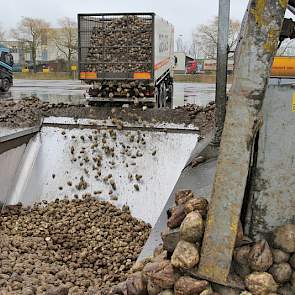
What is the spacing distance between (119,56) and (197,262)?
→ 22.0 ft

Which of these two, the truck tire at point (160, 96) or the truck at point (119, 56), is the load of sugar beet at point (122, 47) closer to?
the truck at point (119, 56)

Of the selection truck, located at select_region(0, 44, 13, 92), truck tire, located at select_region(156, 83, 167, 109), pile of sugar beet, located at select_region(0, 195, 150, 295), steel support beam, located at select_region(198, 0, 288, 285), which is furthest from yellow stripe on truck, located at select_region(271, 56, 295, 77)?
truck, located at select_region(0, 44, 13, 92)

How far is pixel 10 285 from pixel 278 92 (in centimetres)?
236

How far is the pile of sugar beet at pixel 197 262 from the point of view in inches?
77.8

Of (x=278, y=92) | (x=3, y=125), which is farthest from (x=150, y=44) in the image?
(x=278, y=92)

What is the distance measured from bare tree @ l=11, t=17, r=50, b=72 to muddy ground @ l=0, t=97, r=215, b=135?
35.1 meters

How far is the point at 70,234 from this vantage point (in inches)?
169

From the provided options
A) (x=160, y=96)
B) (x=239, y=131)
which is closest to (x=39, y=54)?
(x=160, y=96)

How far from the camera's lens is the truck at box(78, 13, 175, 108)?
8.27 meters

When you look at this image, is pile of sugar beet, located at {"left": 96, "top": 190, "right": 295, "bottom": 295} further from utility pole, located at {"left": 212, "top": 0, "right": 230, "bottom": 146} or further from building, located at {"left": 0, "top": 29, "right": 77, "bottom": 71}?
building, located at {"left": 0, "top": 29, "right": 77, "bottom": 71}

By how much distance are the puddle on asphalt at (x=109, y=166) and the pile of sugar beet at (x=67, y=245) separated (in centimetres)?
18

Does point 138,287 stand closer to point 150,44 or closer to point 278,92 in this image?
point 278,92

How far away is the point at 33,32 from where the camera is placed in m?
41.9

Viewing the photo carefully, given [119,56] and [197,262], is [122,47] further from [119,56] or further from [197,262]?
[197,262]
